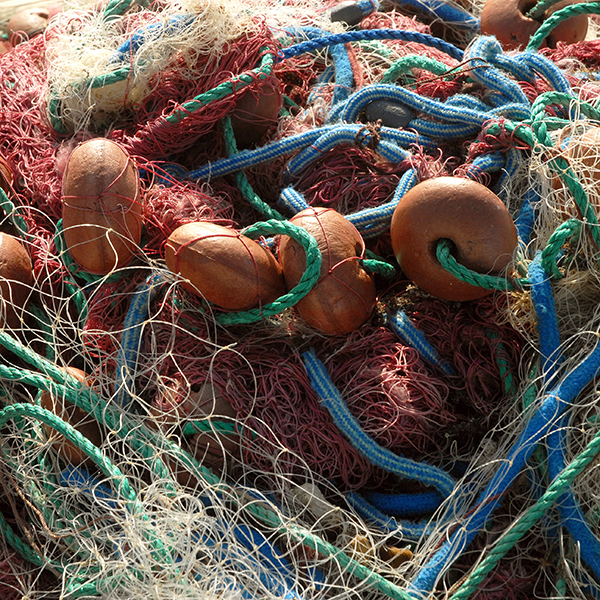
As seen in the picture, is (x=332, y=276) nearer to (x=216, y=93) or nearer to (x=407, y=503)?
(x=407, y=503)

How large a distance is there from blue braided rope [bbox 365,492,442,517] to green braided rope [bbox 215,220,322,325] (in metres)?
0.77

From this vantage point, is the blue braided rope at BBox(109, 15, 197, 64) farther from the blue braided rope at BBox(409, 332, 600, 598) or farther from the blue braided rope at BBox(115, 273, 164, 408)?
the blue braided rope at BBox(409, 332, 600, 598)

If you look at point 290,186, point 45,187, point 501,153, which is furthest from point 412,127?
point 45,187

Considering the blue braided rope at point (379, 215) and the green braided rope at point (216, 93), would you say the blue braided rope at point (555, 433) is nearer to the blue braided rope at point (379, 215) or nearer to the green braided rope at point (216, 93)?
the blue braided rope at point (379, 215)

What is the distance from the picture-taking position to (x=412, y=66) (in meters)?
2.90

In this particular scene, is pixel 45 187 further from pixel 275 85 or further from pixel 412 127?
pixel 412 127

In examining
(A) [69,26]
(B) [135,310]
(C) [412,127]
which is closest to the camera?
(B) [135,310]

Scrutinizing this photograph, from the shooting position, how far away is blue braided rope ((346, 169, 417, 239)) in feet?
8.13

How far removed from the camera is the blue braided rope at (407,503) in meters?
2.21

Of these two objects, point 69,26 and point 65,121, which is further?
point 69,26

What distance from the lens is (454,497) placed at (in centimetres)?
215

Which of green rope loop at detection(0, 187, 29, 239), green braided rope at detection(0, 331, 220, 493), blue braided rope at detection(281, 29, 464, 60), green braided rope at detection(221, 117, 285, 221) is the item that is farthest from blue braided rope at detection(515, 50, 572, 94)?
green rope loop at detection(0, 187, 29, 239)

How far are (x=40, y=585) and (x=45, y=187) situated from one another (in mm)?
1551

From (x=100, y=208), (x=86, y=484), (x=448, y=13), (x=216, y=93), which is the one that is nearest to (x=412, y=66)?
(x=448, y=13)
